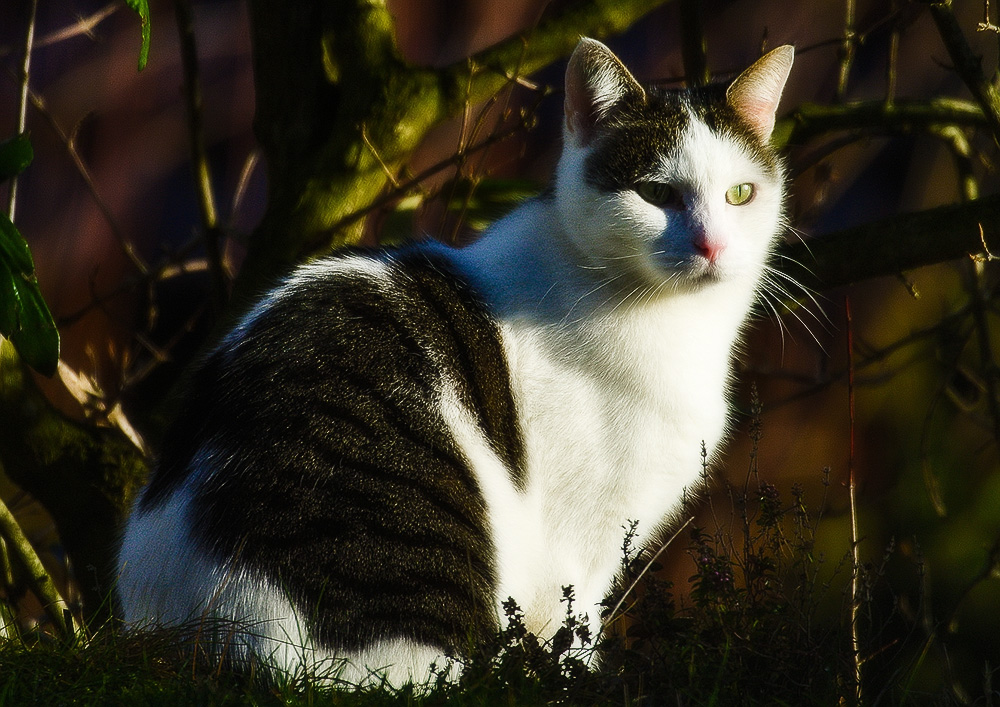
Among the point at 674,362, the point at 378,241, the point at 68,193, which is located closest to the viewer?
the point at 674,362

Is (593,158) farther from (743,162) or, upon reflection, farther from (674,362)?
(674,362)

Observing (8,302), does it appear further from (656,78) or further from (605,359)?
(656,78)

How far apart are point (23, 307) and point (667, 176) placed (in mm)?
1390

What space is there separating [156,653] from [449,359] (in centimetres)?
83

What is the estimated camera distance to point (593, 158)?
2418 millimetres

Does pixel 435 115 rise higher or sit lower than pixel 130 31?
lower

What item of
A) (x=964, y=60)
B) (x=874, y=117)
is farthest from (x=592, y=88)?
(x=874, y=117)

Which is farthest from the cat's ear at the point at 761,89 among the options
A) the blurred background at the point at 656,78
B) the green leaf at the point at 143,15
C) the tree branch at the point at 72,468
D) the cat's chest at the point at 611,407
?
the tree branch at the point at 72,468

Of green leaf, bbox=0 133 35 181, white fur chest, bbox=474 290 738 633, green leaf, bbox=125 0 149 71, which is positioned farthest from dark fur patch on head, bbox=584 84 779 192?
green leaf, bbox=0 133 35 181

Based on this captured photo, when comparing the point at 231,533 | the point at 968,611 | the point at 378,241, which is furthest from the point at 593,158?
the point at 968,611

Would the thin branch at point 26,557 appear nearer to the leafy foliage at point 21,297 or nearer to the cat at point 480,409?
the cat at point 480,409

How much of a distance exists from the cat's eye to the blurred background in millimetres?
1917

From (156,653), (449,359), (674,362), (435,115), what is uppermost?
(435,115)

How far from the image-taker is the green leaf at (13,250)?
174 centimetres
